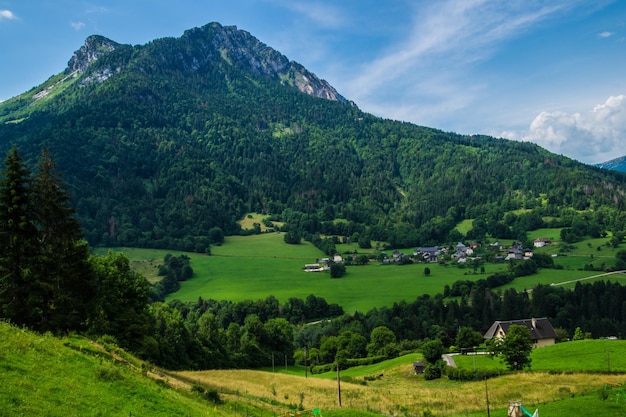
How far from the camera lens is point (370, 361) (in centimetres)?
9675

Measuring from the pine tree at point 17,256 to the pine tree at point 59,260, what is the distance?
2.55 feet

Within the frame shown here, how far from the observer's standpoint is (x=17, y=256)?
3541 cm

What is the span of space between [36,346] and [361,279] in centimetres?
15671

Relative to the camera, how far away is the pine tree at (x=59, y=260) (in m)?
36.3

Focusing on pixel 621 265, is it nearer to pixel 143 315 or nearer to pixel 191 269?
pixel 191 269

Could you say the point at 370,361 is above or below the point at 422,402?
below

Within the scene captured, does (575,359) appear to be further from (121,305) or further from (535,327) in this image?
(121,305)

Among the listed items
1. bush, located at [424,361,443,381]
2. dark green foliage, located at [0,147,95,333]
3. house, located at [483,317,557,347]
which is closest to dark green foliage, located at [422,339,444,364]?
bush, located at [424,361,443,381]

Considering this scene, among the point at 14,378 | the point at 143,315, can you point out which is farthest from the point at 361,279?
the point at 14,378

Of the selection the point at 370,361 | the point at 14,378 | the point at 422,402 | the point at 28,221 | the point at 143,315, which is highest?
the point at 28,221

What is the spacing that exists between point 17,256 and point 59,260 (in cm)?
322

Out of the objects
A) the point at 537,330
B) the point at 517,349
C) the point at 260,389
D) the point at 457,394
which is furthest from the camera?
the point at 537,330

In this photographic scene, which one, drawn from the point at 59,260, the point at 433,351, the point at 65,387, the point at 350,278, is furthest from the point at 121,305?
the point at 350,278

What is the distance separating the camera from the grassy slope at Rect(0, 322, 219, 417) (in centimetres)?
1745
